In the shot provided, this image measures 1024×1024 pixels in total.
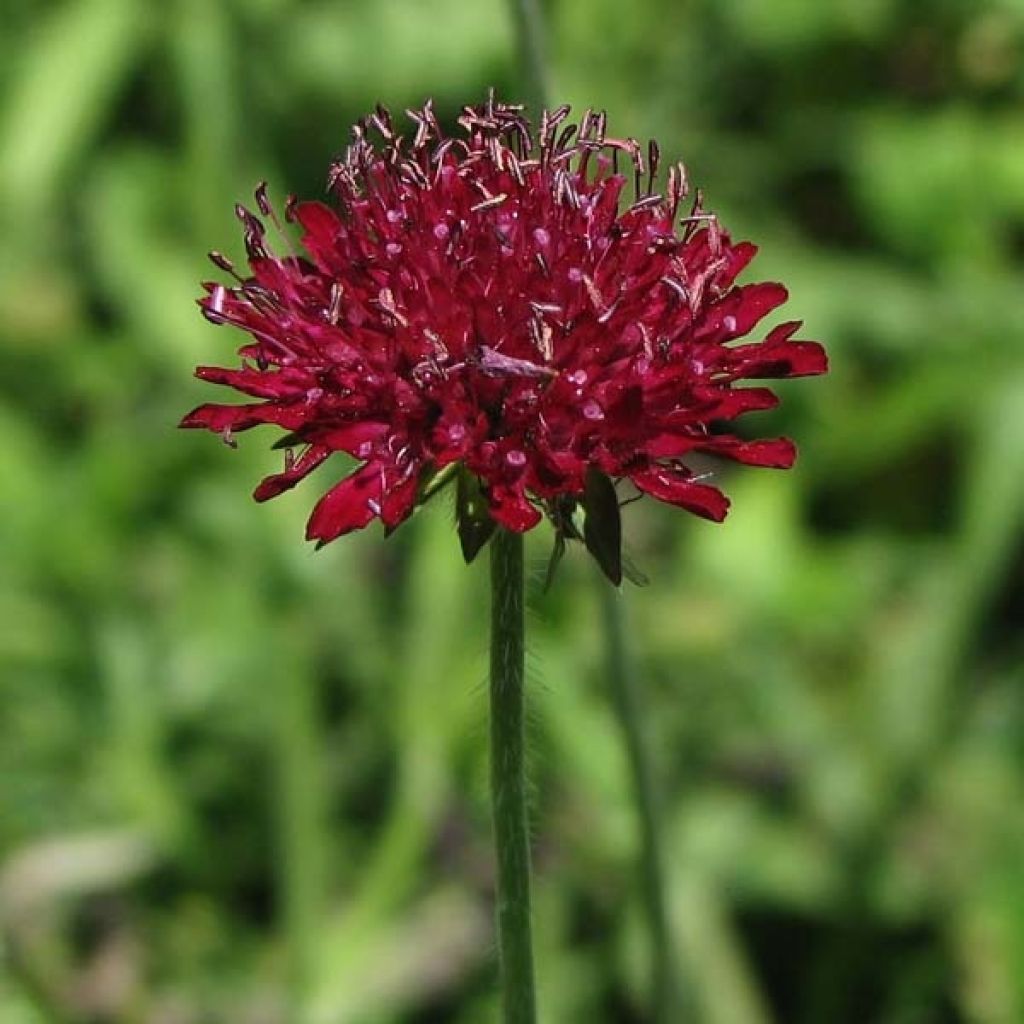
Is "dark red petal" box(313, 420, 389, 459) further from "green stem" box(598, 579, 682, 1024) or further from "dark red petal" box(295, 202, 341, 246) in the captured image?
"green stem" box(598, 579, 682, 1024)

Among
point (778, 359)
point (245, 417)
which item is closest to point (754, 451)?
point (778, 359)

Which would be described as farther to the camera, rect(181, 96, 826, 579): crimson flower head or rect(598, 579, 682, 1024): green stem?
rect(598, 579, 682, 1024): green stem

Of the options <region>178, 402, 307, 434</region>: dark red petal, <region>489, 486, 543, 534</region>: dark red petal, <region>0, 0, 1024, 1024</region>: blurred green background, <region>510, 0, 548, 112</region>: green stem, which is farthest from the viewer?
<region>0, 0, 1024, 1024</region>: blurred green background

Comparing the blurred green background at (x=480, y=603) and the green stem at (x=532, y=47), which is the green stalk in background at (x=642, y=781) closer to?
the green stem at (x=532, y=47)

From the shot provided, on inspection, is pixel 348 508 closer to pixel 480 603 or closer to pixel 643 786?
pixel 643 786

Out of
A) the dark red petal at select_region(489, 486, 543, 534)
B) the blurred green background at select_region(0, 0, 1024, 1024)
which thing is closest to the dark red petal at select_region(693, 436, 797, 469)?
the dark red petal at select_region(489, 486, 543, 534)

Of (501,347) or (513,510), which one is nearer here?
(513,510)
